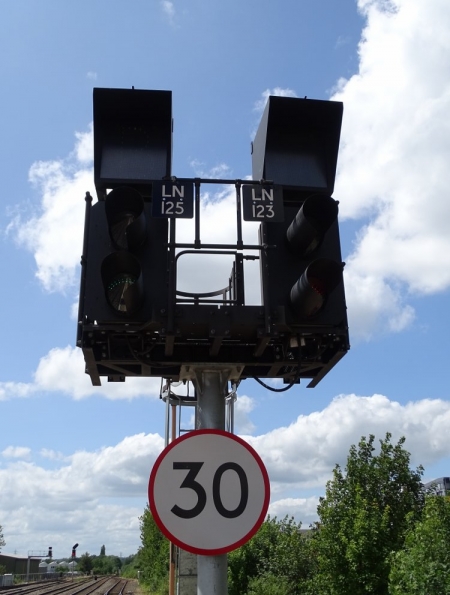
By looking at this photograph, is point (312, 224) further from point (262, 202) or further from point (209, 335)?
point (209, 335)

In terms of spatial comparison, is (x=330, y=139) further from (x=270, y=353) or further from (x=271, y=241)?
Answer: (x=270, y=353)

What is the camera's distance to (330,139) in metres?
4.76

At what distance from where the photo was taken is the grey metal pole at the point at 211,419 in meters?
3.54

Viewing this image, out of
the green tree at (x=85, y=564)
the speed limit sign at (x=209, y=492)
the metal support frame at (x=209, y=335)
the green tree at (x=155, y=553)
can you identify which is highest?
the metal support frame at (x=209, y=335)

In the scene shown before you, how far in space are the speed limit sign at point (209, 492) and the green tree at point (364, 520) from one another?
1465 cm

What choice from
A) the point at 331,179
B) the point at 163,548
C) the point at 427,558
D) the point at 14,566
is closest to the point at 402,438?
the point at 427,558

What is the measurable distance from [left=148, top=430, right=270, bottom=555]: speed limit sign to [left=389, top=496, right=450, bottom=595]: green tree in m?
9.36

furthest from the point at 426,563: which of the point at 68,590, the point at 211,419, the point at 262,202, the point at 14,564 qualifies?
the point at 14,564

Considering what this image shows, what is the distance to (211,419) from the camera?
3908 millimetres

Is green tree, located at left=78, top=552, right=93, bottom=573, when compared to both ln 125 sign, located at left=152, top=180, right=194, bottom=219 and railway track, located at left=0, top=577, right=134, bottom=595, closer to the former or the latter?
railway track, located at left=0, top=577, right=134, bottom=595

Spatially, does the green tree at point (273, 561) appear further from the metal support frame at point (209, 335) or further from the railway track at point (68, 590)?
the railway track at point (68, 590)

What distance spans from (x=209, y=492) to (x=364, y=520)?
54.1ft

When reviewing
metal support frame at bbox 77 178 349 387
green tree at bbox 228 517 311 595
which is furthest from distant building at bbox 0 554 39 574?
metal support frame at bbox 77 178 349 387

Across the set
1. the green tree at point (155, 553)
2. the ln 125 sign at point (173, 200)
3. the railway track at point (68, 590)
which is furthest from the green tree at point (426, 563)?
the railway track at point (68, 590)
